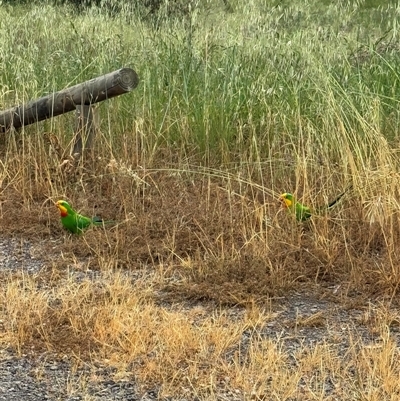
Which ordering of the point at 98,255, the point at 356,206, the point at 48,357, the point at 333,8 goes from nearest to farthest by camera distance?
the point at 48,357
the point at 98,255
the point at 356,206
the point at 333,8

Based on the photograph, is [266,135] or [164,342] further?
[266,135]

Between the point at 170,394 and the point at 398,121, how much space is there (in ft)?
10.5

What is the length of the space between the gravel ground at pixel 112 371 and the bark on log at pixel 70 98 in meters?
1.60

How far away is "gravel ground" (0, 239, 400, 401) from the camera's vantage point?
2.87 m

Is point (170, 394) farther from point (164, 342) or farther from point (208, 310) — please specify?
point (208, 310)

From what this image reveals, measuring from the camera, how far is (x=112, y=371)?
304cm

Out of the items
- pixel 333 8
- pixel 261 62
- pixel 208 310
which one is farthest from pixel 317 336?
pixel 333 8

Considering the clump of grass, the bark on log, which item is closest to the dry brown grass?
the clump of grass

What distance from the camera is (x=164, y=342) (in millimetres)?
3219

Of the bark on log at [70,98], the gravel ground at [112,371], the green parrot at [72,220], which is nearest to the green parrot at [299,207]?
the gravel ground at [112,371]

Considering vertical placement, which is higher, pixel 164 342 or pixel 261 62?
pixel 261 62

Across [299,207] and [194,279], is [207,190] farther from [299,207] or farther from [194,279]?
[194,279]

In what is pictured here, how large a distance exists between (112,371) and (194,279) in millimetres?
1052

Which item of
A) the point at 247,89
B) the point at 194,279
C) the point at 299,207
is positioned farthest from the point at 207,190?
the point at 194,279
